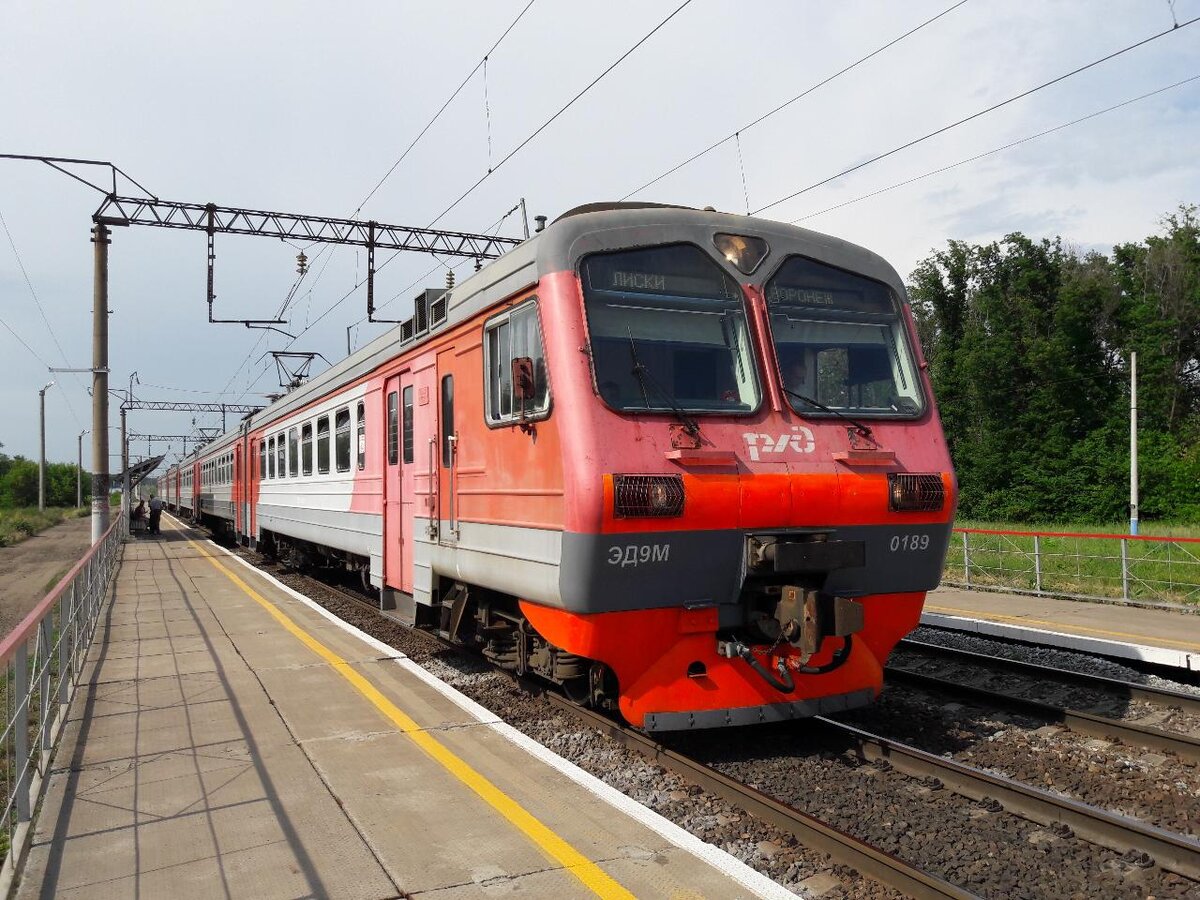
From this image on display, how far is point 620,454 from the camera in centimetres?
550

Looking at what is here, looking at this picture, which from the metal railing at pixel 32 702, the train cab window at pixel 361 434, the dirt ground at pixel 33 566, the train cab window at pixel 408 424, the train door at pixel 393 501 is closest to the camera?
the metal railing at pixel 32 702

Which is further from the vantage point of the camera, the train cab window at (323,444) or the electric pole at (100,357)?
the electric pole at (100,357)

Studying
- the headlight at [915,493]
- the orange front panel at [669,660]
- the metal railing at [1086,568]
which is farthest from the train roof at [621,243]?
the metal railing at [1086,568]

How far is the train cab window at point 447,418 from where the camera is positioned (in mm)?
7823

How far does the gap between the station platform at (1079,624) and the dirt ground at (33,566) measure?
587 inches

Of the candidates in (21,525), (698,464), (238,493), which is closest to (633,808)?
(698,464)

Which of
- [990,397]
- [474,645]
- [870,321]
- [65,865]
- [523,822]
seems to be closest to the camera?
[65,865]

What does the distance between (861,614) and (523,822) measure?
240 cm

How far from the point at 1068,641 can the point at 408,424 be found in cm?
694

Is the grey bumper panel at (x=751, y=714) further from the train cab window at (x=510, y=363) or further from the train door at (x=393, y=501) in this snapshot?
the train door at (x=393, y=501)

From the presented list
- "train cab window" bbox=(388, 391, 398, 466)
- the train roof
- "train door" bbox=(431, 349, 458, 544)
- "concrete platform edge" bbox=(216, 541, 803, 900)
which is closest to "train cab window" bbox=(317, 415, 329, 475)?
"train cab window" bbox=(388, 391, 398, 466)

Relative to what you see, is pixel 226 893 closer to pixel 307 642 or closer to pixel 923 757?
pixel 923 757

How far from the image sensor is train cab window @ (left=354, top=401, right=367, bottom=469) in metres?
10.9

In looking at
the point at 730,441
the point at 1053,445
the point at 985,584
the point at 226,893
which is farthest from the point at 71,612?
the point at 1053,445
